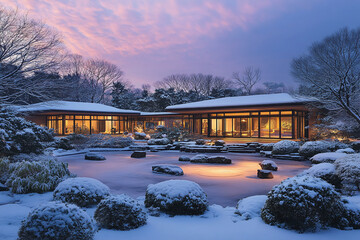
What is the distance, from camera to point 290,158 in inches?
525

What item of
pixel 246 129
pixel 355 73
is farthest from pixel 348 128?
pixel 246 129

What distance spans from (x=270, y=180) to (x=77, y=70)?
44531 mm

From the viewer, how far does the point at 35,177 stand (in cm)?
644

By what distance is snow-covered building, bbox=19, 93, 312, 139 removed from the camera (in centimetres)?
2239

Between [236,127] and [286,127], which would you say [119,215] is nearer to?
[286,127]

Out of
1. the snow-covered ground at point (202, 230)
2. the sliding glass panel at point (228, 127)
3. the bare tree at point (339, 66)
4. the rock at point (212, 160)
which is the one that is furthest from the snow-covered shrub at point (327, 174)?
the sliding glass panel at point (228, 127)

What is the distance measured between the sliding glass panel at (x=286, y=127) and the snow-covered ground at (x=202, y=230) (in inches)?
771

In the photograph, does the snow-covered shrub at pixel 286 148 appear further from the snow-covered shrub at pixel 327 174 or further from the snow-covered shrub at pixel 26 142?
the snow-covered shrub at pixel 26 142

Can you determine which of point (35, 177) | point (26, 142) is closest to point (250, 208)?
point (35, 177)

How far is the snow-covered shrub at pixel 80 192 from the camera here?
16.7 feet

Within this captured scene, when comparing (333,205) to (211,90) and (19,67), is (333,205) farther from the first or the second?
(211,90)

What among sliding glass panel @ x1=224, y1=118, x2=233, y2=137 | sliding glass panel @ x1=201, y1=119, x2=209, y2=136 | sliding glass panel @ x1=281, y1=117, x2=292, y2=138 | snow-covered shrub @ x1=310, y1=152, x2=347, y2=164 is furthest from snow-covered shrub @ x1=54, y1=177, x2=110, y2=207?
sliding glass panel @ x1=201, y1=119, x2=209, y2=136

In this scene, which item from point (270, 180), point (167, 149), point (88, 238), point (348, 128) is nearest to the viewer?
point (88, 238)

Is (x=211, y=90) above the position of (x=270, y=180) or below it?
above
